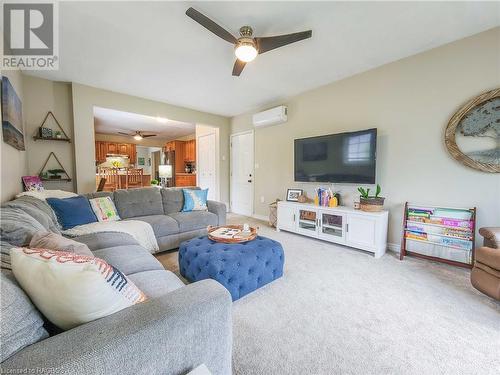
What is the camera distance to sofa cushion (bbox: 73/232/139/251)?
1865 mm

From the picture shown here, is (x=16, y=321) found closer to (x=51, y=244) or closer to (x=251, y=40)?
(x=51, y=244)

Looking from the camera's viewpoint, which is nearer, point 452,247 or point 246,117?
point 452,247

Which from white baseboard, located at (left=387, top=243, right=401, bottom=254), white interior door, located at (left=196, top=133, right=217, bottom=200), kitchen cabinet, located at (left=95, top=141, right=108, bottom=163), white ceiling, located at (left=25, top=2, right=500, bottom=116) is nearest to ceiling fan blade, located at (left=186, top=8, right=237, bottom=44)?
white ceiling, located at (left=25, top=2, right=500, bottom=116)

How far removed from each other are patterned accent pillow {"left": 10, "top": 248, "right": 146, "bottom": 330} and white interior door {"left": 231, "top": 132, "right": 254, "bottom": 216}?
426 cm

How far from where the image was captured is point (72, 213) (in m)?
2.32

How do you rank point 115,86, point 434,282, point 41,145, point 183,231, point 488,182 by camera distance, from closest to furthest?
1. point 434,282
2. point 488,182
3. point 183,231
4. point 41,145
5. point 115,86

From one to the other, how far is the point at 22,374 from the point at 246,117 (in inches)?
194

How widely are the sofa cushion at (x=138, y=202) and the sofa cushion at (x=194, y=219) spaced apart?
0.96 feet

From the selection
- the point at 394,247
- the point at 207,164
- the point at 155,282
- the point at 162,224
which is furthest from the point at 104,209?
the point at 394,247

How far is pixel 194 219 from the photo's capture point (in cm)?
299

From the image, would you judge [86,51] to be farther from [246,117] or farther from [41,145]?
[246,117]

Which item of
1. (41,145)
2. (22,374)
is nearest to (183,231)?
(22,374)

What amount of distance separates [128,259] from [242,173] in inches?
150

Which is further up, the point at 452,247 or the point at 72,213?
the point at 72,213
